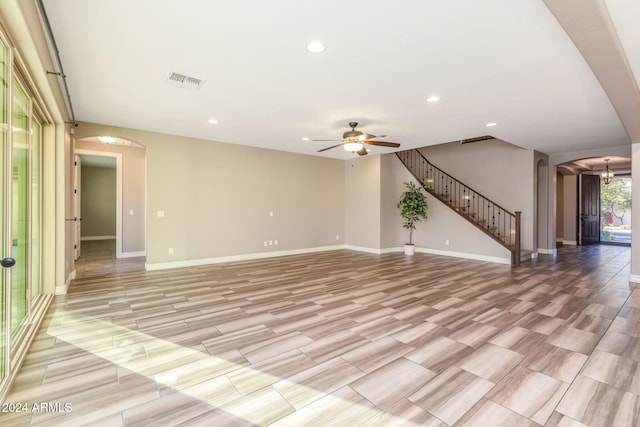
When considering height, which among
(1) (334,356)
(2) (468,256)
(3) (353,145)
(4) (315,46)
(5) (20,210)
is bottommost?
(1) (334,356)

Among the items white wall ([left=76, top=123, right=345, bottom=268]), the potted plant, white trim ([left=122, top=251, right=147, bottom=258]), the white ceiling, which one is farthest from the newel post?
white trim ([left=122, top=251, right=147, bottom=258])

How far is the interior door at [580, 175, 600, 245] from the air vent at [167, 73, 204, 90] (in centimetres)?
1319

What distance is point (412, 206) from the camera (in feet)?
27.1

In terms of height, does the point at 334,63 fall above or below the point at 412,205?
above

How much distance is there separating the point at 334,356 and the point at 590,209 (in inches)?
510

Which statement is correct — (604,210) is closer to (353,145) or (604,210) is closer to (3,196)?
(353,145)

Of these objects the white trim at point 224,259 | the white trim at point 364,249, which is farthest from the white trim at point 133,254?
the white trim at point 364,249

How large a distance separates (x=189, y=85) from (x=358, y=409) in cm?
394

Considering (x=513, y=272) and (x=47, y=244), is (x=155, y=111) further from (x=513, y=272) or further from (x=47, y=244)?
(x=513, y=272)

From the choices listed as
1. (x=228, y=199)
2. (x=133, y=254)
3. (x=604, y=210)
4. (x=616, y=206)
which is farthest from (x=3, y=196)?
(x=616, y=206)

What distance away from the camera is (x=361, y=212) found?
904cm

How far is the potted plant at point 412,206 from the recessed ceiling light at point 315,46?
6.09 meters

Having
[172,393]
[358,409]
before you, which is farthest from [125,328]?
[358,409]

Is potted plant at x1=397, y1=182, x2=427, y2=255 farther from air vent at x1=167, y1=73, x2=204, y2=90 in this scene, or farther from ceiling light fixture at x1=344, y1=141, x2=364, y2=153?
air vent at x1=167, y1=73, x2=204, y2=90
